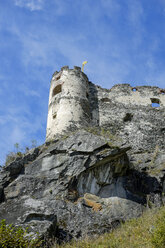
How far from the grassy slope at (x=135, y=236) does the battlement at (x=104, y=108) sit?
5.82 m

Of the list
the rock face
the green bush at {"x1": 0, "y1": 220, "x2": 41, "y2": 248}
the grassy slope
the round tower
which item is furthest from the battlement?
the green bush at {"x1": 0, "y1": 220, "x2": 41, "y2": 248}

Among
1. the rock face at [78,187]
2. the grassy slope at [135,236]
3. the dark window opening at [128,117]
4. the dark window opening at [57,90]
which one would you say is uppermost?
the dark window opening at [57,90]

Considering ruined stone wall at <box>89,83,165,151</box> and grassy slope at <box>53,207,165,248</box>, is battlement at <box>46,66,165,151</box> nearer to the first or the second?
ruined stone wall at <box>89,83,165,151</box>

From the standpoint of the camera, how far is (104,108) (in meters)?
15.0

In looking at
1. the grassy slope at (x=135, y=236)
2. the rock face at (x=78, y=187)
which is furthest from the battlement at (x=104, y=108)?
the grassy slope at (x=135, y=236)

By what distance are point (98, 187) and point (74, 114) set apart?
4.82 metres

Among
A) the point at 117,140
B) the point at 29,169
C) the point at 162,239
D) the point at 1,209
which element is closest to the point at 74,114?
the point at 117,140

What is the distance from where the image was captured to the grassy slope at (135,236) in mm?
5496

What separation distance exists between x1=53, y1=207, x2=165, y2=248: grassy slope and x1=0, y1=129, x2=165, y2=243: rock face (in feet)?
1.74

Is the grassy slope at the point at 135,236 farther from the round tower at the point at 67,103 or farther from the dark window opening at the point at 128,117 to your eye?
the dark window opening at the point at 128,117

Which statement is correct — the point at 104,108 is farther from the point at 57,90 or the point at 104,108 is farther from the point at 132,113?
the point at 57,90

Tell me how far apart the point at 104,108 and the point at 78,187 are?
273 inches

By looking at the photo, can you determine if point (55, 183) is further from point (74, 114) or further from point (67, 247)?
point (74, 114)

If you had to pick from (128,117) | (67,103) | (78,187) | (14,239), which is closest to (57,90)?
(67,103)
